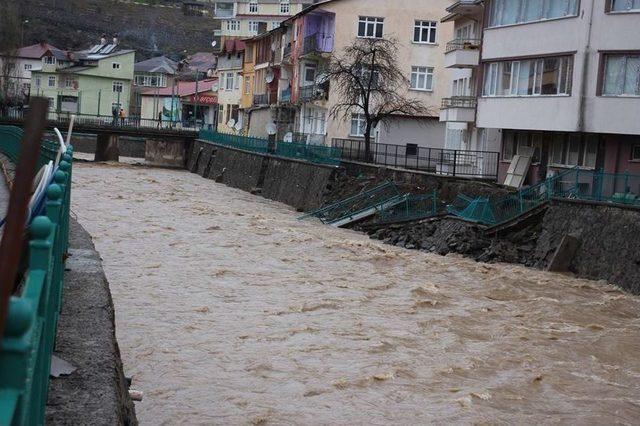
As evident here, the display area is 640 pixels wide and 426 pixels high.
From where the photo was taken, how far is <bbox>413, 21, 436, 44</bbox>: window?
182 ft

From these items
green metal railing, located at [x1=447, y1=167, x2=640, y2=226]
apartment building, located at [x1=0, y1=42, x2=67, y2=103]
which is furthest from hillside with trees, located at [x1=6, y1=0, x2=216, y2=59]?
green metal railing, located at [x1=447, y1=167, x2=640, y2=226]

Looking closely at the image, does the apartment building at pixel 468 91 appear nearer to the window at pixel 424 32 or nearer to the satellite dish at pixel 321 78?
the window at pixel 424 32

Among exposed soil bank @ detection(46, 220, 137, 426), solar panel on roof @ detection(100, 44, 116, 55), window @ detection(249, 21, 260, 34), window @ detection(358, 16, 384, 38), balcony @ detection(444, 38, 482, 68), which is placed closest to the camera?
exposed soil bank @ detection(46, 220, 137, 426)

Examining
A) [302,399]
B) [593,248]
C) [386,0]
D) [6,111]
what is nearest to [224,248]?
[593,248]

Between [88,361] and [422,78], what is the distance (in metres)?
50.1

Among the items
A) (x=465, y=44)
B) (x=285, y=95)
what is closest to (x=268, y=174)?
(x=465, y=44)

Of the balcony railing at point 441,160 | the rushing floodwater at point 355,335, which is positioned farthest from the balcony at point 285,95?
the rushing floodwater at point 355,335

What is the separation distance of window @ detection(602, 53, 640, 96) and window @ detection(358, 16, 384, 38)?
28.3 m

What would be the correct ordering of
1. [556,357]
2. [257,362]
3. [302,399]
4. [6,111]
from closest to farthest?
[302,399]
[257,362]
[556,357]
[6,111]

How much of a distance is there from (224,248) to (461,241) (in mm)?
6628

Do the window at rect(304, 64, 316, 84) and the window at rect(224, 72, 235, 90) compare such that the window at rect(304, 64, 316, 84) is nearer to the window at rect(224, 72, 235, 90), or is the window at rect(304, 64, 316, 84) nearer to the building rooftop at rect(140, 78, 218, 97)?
the window at rect(224, 72, 235, 90)

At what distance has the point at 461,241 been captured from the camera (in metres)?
27.9

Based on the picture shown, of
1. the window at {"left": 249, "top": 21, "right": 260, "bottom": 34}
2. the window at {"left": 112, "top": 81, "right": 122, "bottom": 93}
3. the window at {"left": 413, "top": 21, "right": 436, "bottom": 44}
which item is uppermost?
the window at {"left": 249, "top": 21, "right": 260, "bottom": 34}

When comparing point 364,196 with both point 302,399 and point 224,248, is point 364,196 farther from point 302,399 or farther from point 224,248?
point 302,399
